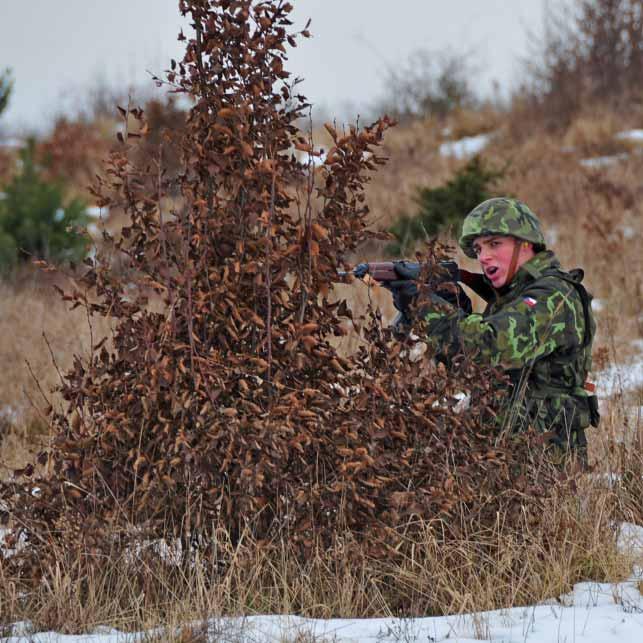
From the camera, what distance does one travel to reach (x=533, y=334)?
3.69 metres

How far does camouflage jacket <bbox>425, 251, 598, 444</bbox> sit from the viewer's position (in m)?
3.65

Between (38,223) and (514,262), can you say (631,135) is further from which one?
(514,262)

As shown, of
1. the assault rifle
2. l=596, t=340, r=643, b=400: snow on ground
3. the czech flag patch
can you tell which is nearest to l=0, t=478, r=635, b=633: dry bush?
the czech flag patch

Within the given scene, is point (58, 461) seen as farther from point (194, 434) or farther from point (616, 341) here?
point (616, 341)

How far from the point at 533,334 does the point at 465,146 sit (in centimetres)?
1238

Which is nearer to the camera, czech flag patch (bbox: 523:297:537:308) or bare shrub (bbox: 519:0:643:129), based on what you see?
czech flag patch (bbox: 523:297:537:308)

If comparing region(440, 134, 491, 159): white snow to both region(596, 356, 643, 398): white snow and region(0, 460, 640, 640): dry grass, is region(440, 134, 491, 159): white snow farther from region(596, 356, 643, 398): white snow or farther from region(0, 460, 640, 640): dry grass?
region(0, 460, 640, 640): dry grass

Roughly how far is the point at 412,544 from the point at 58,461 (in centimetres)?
131

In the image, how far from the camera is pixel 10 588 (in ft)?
11.2

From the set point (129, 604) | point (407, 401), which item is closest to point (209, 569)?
point (129, 604)

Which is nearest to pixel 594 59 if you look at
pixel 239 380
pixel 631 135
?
pixel 631 135

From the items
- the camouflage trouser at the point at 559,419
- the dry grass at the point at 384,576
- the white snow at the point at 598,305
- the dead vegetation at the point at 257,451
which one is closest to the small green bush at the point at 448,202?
the white snow at the point at 598,305

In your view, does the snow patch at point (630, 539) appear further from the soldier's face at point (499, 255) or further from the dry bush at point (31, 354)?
the dry bush at point (31, 354)

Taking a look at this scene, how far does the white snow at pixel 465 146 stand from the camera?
50.2 ft
